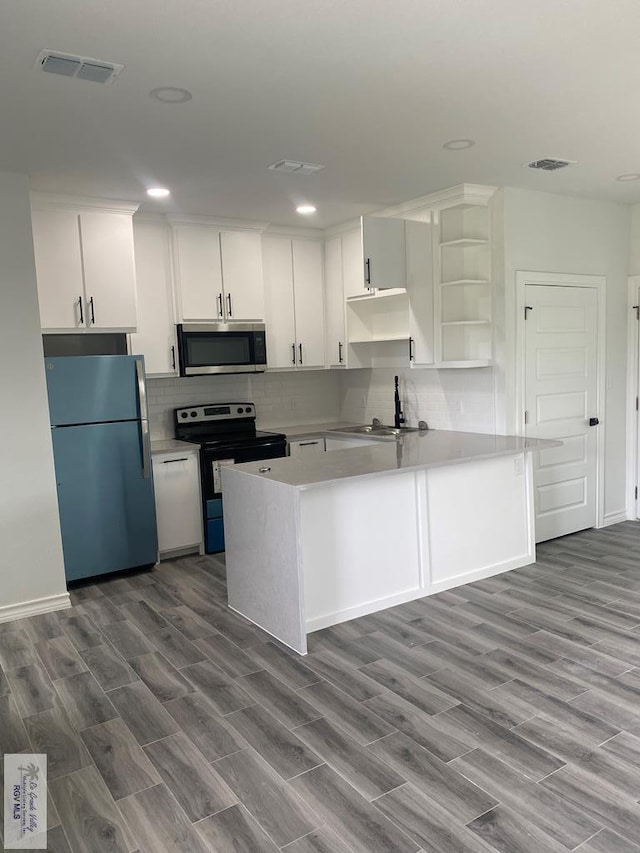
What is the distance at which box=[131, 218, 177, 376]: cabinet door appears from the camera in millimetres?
4910

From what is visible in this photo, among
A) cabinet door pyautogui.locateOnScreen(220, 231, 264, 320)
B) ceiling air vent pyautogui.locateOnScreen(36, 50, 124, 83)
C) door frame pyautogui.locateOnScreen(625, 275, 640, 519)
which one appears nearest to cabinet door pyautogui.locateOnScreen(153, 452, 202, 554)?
cabinet door pyautogui.locateOnScreen(220, 231, 264, 320)

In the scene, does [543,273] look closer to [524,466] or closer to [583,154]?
[583,154]

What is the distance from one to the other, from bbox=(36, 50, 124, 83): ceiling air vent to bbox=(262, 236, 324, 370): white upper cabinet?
303 centimetres

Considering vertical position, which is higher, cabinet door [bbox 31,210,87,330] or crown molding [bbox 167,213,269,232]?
crown molding [bbox 167,213,269,232]

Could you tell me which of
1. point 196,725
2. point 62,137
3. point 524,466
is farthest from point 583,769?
point 62,137

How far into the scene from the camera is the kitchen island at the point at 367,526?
335 centimetres

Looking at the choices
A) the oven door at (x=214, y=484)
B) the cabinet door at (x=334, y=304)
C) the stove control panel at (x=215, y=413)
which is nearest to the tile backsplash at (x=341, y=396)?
the stove control panel at (x=215, y=413)

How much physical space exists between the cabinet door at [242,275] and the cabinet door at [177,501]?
1.28 m

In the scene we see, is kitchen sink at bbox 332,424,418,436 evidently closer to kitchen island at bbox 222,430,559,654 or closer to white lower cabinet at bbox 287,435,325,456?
white lower cabinet at bbox 287,435,325,456

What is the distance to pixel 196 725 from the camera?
266cm

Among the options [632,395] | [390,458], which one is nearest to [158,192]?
[390,458]

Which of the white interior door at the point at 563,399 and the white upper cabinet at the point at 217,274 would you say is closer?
the white interior door at the point at 563,399

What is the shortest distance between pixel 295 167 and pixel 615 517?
3911 millimetres

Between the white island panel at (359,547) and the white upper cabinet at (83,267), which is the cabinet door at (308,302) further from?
the white island panel at (359,547)
